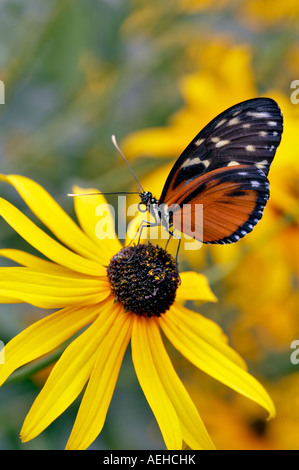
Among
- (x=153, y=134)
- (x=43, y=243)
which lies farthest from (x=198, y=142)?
(x=153, y=134)

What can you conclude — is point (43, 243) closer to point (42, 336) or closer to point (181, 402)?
point (42, 336)

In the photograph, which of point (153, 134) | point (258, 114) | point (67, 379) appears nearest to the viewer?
point (67, 379)

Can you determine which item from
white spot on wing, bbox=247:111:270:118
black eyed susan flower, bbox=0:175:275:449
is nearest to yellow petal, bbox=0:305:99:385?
black eyed susan flower, bbox=0:175:275:449

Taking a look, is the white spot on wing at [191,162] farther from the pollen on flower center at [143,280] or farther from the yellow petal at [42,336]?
the yellow petal at [42,336]

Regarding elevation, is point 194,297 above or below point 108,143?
below

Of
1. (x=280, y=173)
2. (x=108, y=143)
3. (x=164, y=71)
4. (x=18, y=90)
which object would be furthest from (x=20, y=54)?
(x=280, y=173)
